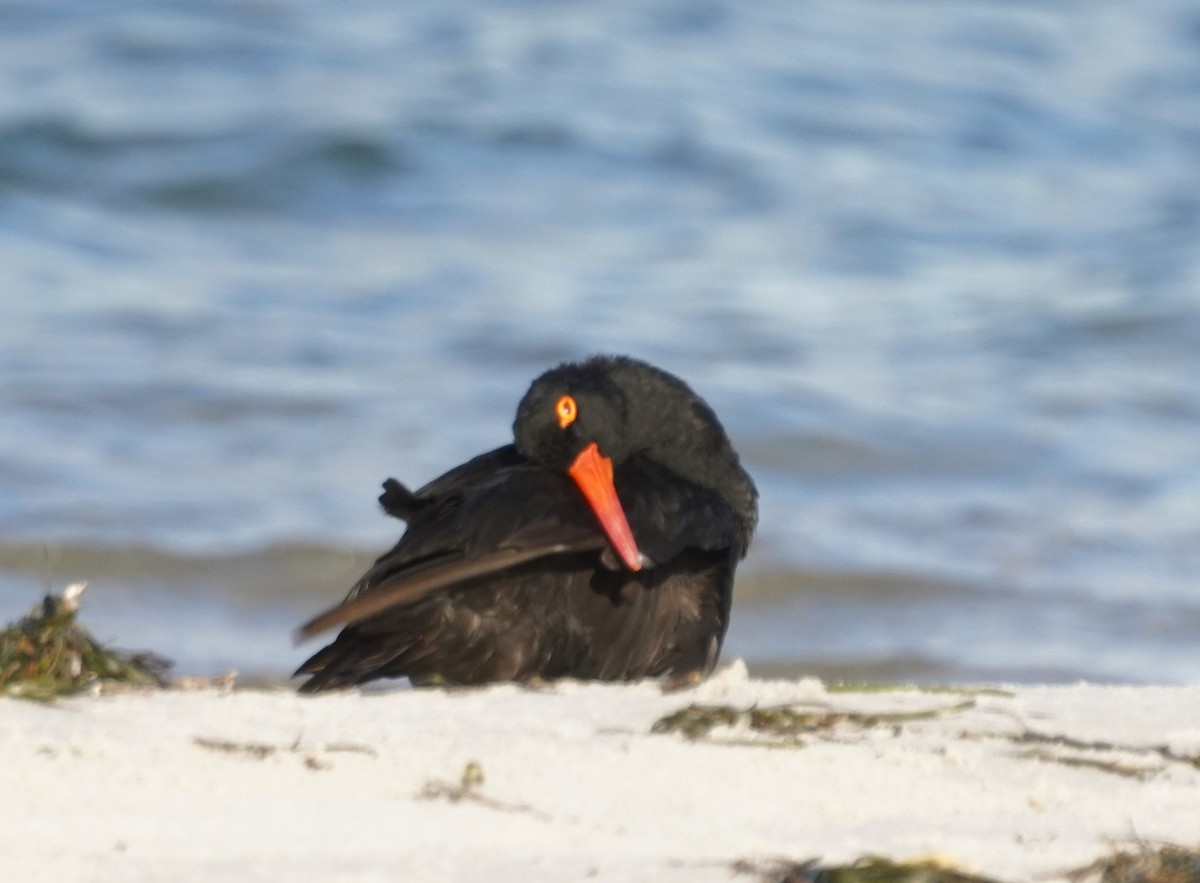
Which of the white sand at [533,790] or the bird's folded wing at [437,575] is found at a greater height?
the bird's folded wing at [437,575]

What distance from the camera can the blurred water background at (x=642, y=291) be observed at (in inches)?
302

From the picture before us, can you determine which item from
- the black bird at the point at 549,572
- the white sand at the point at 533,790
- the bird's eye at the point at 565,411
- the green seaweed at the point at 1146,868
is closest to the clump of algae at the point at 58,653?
the white sand at the point at 533,790

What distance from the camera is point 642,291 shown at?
11.8 m

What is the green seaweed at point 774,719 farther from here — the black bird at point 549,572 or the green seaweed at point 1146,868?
the green seaweed at point 1146,868

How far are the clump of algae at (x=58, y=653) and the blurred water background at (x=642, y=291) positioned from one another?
2.91 meters

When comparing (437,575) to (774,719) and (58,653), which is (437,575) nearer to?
(58,653)

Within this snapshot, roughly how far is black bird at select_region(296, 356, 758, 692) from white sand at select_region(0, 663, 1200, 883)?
1.90 feet

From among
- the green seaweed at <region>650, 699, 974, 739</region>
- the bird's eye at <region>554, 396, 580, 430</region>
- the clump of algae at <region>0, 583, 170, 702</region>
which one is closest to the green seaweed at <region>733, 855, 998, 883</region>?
the green seaweed at <region>650, 699, 974, 739</region>

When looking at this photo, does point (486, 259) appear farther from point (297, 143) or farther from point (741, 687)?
point (741, 687)

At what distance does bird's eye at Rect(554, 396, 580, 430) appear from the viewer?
4508mm

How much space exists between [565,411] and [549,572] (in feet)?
1.71

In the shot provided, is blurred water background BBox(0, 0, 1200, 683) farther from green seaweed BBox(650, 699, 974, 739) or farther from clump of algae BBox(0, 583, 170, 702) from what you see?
green seaweed BBox(650, 699, 974, 739)

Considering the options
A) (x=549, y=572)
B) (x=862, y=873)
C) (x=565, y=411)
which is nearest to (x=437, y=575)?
(x=549, y=572)

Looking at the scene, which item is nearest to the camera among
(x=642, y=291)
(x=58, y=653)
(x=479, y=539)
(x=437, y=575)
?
(x=58, y=653)
